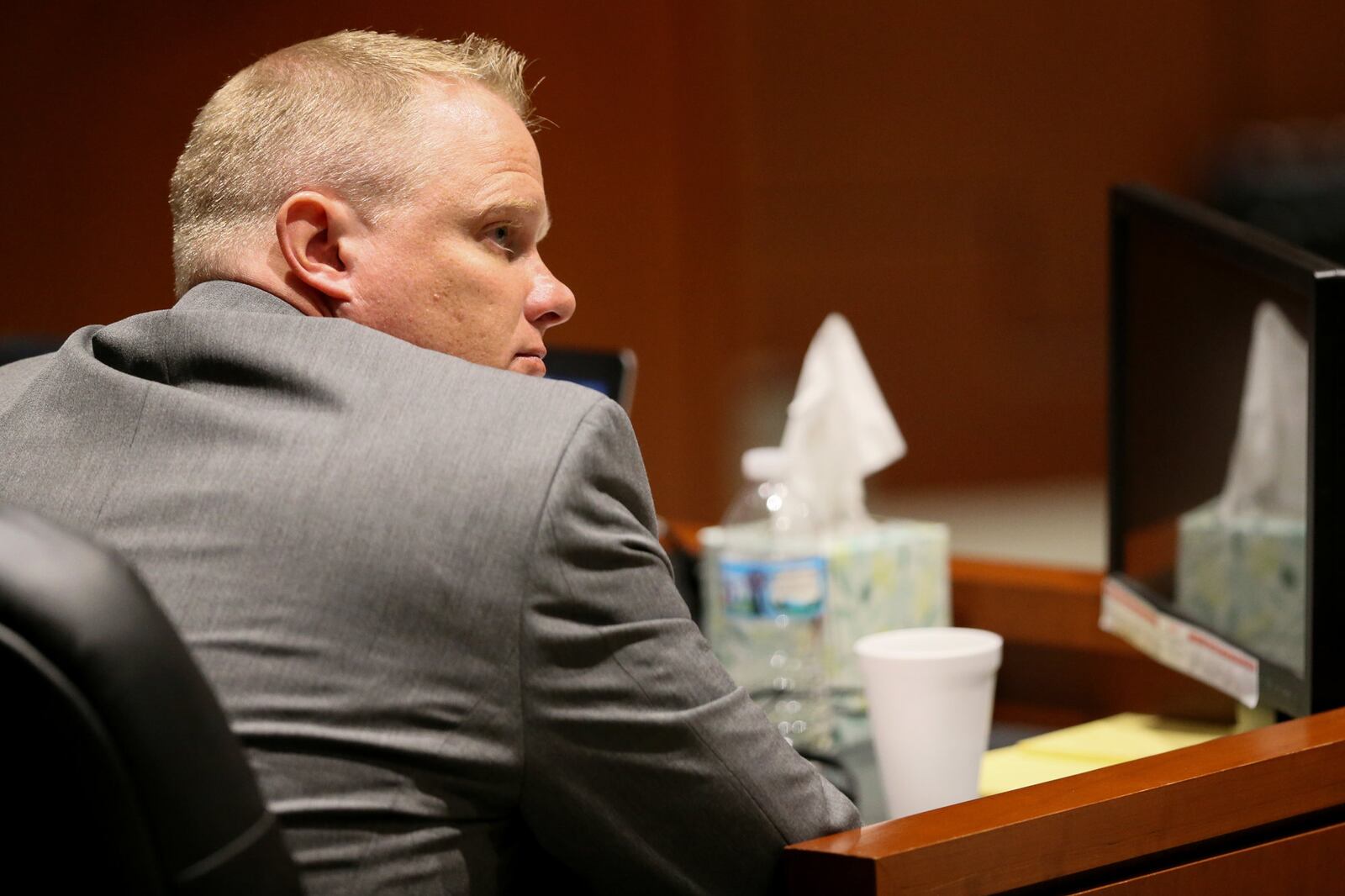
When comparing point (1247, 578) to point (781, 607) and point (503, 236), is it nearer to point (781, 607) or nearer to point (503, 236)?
point (781, 607)

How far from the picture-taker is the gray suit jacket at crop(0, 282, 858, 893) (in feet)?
2.76

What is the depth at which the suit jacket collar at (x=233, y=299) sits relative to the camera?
1.03 m

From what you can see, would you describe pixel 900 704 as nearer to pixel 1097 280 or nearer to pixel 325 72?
pixel 325 72

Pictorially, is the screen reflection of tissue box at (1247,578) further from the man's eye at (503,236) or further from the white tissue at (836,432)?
the man's eye at (503,236)

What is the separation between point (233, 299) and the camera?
40.9 inches

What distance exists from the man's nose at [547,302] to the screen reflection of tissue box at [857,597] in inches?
24.4

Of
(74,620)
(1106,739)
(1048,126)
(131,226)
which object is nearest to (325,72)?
(74,620)

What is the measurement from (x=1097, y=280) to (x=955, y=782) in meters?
4.63

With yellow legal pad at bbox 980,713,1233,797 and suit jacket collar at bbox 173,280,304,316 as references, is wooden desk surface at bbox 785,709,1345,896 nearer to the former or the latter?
yellow legal pad at bbox 980,713,1233,797

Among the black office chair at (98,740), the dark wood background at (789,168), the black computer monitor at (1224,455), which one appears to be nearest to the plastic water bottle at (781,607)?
the black computer monitor at (1224,455)

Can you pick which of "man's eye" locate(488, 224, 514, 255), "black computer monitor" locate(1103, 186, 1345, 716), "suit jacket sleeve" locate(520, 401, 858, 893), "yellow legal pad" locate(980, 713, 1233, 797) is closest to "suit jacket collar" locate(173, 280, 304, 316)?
"man's eye" locate(488, 224, 514, 255)

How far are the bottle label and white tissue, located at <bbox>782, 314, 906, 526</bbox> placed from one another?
166mm

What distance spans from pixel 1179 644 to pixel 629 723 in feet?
2.74

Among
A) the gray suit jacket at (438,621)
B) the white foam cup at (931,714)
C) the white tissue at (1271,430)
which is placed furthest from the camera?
the white tissue at (1271,430)
